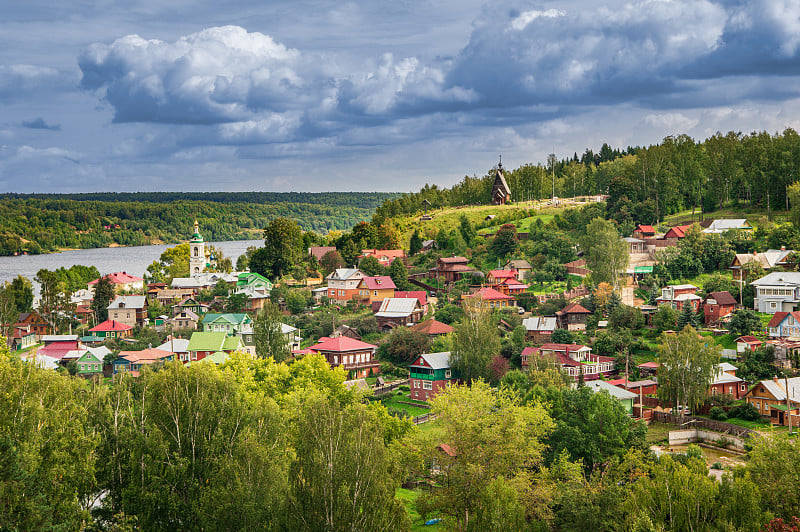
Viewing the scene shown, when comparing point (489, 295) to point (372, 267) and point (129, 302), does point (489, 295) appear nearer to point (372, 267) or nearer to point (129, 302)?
point (372, 267)

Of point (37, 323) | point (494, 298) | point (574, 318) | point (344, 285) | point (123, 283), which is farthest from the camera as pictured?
point (123, 283)

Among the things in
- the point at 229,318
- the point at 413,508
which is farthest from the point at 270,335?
the point at 413,508

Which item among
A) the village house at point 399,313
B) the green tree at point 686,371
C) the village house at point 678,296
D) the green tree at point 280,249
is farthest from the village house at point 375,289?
the green tree at point 686,371

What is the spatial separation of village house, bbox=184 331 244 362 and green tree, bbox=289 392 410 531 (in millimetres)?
39305

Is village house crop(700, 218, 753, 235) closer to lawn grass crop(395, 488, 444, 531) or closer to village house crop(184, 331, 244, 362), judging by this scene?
village house crop(184, 331, 244, 362)

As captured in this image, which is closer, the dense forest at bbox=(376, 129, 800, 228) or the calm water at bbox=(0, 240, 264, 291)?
the dense forest at bbox=(376, 129, 800, 228)

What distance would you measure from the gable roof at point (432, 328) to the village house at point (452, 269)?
15275 mm

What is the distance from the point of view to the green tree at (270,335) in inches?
2074

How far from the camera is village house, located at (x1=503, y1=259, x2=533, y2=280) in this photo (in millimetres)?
74125

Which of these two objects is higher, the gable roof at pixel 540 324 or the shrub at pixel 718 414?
the gable roof at pixel 540 324

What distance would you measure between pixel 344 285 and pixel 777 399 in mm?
43334

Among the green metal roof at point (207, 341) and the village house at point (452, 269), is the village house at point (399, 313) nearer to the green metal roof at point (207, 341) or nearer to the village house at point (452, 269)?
the village house at point (452, 269)

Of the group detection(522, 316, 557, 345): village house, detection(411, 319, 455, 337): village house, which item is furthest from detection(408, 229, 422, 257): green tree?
detection(522, 316, 557, 345): village house

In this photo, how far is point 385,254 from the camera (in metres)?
87.1
